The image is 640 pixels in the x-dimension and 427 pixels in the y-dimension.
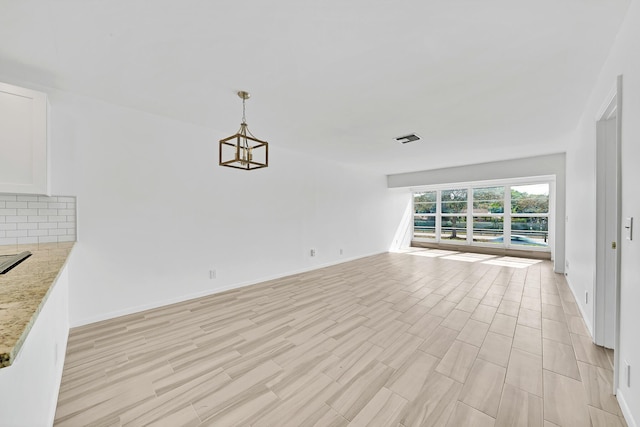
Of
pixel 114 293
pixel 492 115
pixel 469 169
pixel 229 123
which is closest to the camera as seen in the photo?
pixel 114 293

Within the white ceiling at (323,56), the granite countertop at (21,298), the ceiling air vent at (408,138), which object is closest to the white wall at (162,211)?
the white ceiling at (323,56)

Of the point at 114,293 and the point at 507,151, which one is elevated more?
the point at 507,151

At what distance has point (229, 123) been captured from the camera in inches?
137

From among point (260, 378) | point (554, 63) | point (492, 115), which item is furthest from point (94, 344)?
point (492, 115)

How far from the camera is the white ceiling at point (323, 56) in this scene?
1570 mm

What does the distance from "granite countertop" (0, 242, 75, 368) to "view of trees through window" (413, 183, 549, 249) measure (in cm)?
873

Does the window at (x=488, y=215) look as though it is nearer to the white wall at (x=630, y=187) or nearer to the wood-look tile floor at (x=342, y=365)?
the wood-look tile floor at (x=342, y=365)

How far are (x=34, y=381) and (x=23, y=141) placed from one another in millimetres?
2048

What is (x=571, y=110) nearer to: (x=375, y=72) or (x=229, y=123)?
(x=375, y=72)

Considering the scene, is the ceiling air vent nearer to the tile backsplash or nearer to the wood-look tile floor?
the wood-look tile floor

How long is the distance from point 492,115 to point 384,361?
10.2ft

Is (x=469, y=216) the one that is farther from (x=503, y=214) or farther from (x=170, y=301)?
(x=170, y=301)

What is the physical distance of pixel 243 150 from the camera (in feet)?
7.63

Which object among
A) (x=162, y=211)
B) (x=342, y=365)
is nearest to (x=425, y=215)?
(x=342, y=365)
